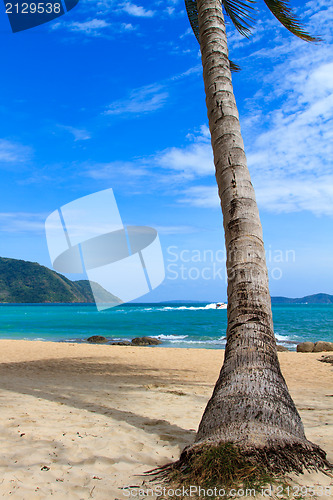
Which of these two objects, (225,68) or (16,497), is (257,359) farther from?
(225,68)

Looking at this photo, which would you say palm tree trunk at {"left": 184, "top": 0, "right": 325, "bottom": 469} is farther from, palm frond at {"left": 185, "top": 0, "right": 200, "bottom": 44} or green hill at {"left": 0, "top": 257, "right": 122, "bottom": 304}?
green hill at {"left": 0, "top": 257, "right": 122, "bottom": 304}

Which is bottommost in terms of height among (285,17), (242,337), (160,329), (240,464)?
(160,329)

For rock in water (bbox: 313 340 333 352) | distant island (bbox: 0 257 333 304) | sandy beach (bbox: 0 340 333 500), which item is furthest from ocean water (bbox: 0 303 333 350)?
distant island (bbox: 0 257 333 304)

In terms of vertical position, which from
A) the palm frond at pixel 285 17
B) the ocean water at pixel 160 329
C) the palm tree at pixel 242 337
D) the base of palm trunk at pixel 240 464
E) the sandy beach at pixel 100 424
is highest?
the palm frond at pixel 285 17

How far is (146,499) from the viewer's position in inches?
93.8

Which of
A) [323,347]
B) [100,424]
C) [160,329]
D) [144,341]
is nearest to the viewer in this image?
[100,424]

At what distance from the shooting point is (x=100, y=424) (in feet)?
14.3

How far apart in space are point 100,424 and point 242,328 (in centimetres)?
234

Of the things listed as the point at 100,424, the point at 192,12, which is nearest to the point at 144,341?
the point at 100,424

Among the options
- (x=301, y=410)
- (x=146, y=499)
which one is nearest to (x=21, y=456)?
(x=146, y=499)

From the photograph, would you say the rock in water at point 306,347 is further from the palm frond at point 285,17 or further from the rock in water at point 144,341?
the palm frond at point 285,17

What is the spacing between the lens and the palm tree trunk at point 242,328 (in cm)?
275

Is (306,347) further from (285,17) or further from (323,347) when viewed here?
(285,17)

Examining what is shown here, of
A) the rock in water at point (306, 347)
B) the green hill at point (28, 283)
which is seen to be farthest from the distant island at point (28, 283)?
the rock in water at point (306, 347)
